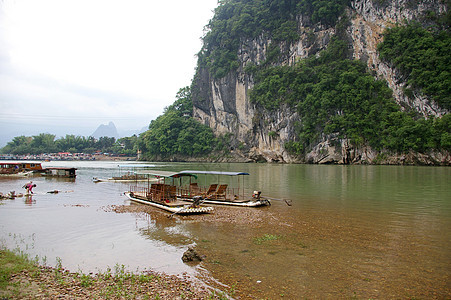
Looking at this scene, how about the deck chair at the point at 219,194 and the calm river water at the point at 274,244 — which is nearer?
the calm river water at the point at 274,244

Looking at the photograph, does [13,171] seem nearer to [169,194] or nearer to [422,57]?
[169,194]

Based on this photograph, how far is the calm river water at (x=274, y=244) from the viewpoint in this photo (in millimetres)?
6402

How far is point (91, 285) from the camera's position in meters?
6.09

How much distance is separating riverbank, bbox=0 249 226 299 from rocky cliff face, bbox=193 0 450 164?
52694mm

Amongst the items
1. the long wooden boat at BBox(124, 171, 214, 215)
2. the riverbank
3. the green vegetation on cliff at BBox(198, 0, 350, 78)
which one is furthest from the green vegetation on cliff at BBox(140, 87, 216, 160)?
the riverbank

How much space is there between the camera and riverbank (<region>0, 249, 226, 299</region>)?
5.60 meters

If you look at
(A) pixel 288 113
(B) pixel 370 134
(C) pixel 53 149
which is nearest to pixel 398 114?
(B) pixel 370 134

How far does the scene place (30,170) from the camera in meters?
43.4

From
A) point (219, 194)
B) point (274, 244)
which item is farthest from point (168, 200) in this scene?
point (274, 244)

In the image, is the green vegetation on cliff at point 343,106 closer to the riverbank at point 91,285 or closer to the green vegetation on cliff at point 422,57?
the green vegetation on cliff at point 422,57

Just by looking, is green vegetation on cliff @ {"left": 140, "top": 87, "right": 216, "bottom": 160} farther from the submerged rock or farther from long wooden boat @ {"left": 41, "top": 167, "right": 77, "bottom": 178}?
the submerged rock

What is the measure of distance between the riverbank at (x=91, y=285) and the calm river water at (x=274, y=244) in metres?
0.50

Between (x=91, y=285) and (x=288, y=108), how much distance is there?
6103 centimetres

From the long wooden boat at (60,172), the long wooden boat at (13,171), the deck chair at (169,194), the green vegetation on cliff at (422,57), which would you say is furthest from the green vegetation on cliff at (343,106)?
the long wooden boat at (13,171)
